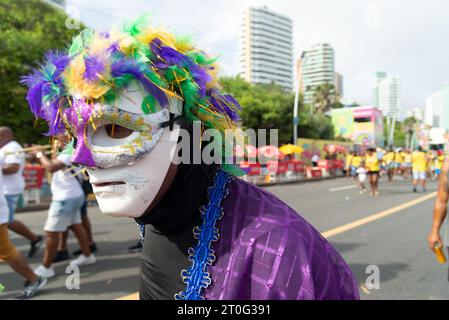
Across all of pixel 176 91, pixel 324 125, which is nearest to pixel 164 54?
pixel 176 91

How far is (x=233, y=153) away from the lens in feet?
4.68

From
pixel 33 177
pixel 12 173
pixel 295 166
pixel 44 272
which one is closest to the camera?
pixel 44 272

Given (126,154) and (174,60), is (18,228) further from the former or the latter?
(174,60)

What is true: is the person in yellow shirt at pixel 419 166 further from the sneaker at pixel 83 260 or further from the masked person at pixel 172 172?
the masked person at pixel 172 172

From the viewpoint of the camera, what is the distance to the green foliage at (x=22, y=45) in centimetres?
1225

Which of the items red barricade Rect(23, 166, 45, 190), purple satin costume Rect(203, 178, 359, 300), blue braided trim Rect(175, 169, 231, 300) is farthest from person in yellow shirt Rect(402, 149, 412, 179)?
blue braided trim Rect(175, 169, 231, 300)

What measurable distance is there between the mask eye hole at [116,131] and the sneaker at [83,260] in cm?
369

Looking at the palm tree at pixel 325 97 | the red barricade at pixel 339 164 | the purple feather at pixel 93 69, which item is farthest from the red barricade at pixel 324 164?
the palm tree at pixel 325 97

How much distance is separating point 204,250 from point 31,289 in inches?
123

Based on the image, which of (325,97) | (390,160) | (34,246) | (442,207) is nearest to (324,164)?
(390,160)

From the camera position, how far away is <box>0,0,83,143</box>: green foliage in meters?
12.2

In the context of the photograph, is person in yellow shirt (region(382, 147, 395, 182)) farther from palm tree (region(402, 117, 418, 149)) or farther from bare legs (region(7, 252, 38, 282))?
palm tree (region(402, 117, 418, 149))

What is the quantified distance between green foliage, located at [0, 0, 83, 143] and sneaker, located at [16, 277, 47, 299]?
849cm

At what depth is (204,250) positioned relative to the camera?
118cm
